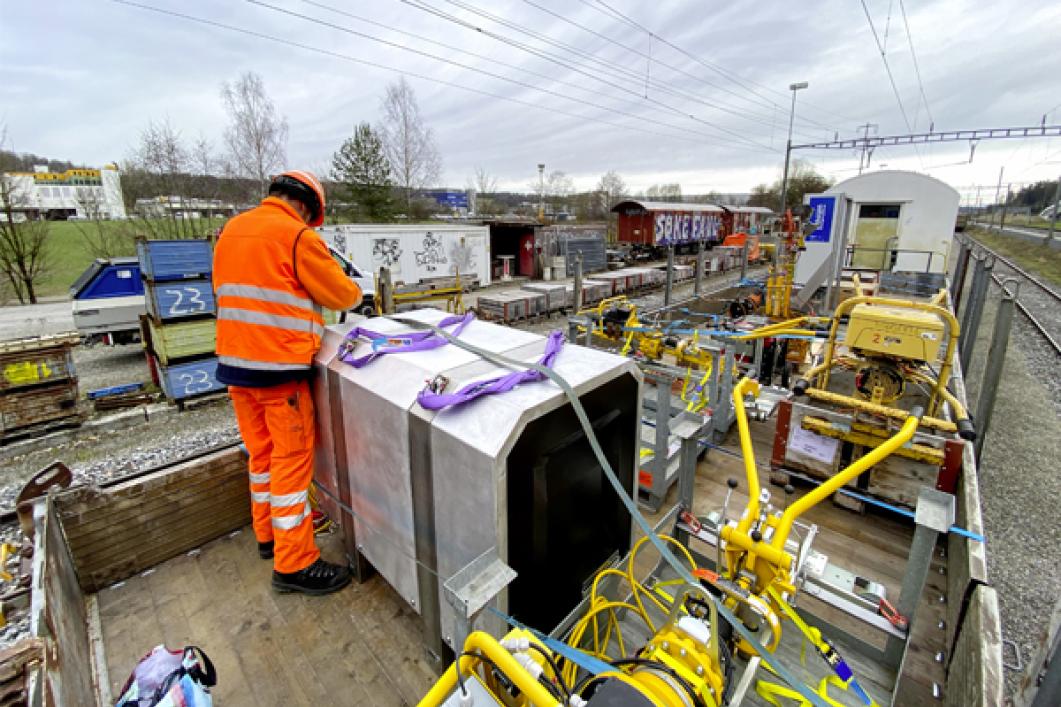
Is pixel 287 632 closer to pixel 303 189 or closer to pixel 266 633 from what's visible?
pixel 266 633

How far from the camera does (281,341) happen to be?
2465 mm

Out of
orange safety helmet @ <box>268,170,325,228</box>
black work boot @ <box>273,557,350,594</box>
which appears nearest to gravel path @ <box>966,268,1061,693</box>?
black work boot @ <box>273,557,350,594</box>

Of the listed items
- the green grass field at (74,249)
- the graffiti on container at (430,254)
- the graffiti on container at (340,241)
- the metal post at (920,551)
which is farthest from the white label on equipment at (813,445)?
the graffiti on container at (430,254)

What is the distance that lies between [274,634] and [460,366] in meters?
1.75

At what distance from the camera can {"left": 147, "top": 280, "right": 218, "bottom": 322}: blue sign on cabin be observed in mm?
6867

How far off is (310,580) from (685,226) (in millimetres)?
29719

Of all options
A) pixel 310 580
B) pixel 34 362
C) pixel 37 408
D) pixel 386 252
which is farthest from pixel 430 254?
pixel 310 580

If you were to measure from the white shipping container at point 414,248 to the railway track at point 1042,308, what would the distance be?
16.8m

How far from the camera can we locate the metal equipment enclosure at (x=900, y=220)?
1116 centimetres

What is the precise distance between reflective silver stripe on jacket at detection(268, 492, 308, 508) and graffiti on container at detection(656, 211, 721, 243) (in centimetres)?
2635

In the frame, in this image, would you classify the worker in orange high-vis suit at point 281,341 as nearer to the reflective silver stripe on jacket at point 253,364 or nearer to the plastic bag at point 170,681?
the reflective silver stripe on jacket at point 253,364

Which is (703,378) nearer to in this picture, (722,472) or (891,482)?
(722,472)

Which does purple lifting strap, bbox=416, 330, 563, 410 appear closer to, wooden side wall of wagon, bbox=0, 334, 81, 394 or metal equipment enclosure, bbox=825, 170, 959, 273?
wooden side wall of wagon, bbox=0, 334, 81, 394

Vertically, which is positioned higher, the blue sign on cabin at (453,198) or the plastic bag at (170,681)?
the blue sign on cabin at (453,198)
